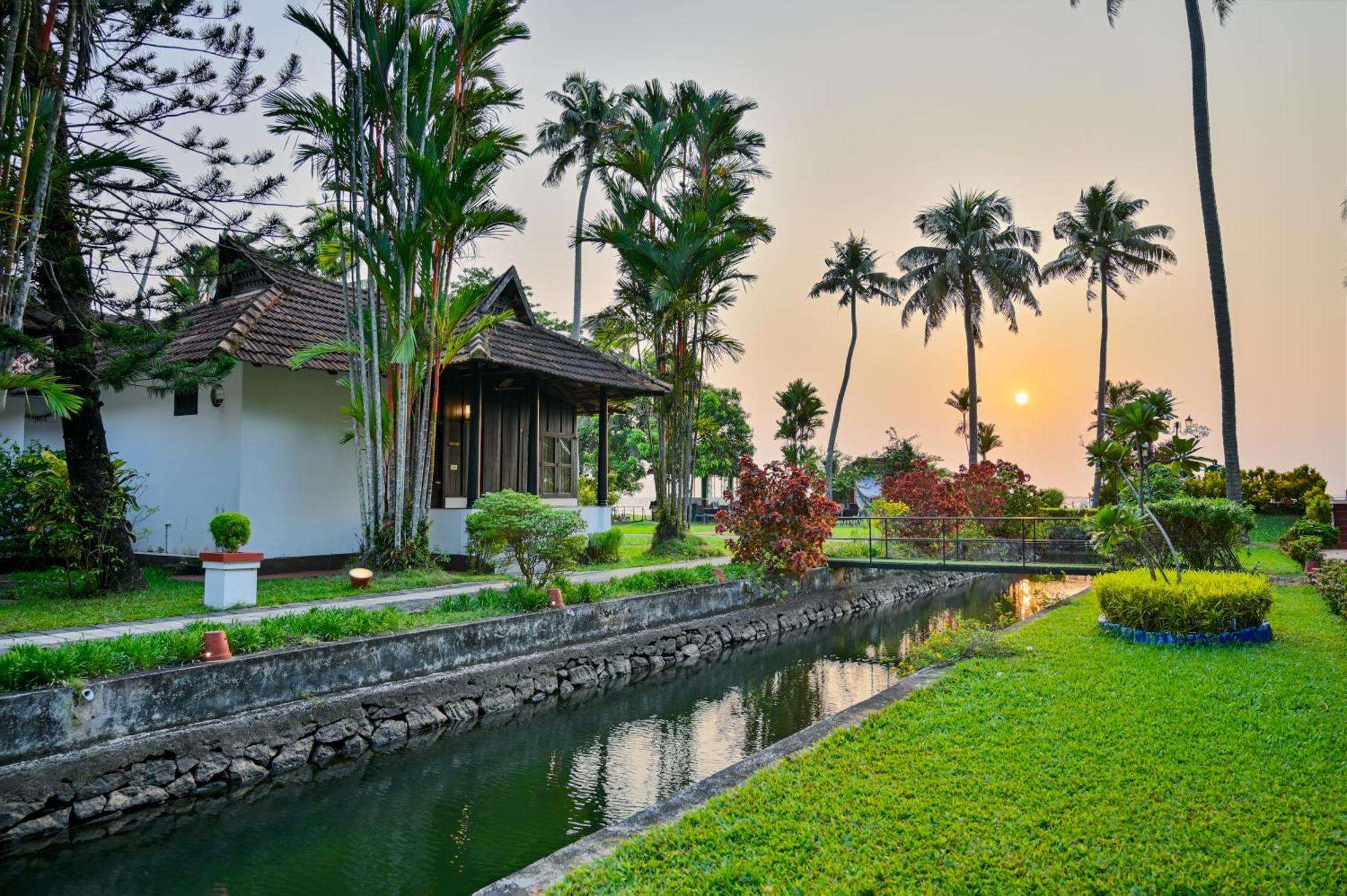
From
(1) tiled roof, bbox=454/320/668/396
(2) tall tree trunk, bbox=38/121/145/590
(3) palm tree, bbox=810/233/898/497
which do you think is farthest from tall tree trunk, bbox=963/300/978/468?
(2) tall tree trunk, bbox=38/121/145/590

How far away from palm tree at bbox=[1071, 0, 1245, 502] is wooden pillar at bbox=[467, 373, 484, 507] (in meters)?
15.4

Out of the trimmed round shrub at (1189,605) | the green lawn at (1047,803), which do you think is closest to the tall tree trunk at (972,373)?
the trimmed round shrub at (1189,605)

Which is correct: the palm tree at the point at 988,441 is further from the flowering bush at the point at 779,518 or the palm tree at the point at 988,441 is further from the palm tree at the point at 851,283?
the flowering bush at the point at 779,518

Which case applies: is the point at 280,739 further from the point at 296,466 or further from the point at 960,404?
the point at 960,404

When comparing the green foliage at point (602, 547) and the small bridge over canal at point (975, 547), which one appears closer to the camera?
the small bridge over canal at point (975, 547)

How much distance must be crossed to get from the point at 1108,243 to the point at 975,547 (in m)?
19.8

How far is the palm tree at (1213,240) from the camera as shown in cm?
1684

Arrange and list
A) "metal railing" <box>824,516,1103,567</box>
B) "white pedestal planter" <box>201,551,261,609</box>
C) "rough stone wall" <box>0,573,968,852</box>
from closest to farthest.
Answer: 1. "rough stone wall" <box>0,573,968,852</box>
2. "white pedestal planter" <box>201,551,261,609</box>
3. "metal railing" <box>824,516,1103,567</box>

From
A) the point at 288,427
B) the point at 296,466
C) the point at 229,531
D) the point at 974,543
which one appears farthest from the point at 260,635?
the point at 974,543

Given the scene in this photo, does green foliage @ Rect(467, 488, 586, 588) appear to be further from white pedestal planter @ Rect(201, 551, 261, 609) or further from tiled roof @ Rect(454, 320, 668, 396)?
tiled roof @ Rect(454, 320, 668, 396)

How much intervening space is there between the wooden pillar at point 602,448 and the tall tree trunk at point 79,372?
8569mm

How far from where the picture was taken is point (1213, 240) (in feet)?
55.2

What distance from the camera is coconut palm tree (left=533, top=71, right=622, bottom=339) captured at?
30.0 metres

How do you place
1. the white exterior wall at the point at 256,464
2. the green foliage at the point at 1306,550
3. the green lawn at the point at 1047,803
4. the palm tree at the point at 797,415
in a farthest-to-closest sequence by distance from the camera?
the palm tree at the point at 797,415 → the green foliage at the point at 1306,550 → the white exterior wall at the point at 256,464 → the green lawn at the point at 1047,803
